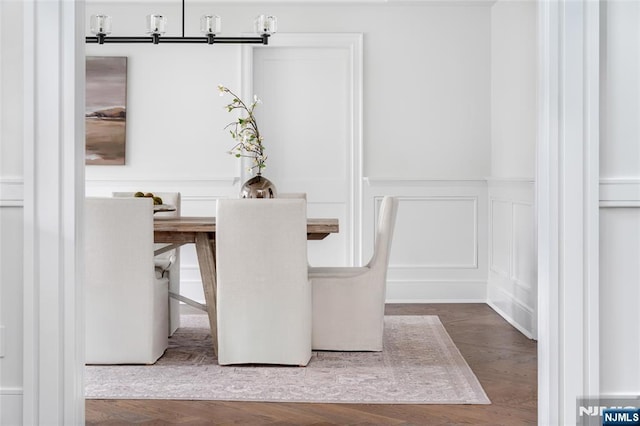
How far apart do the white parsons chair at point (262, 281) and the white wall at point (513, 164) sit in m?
1.69

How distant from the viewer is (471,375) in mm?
3527

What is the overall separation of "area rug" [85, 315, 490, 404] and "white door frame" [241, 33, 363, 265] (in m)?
1.72

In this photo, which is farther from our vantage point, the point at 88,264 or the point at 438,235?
the point at 438,235

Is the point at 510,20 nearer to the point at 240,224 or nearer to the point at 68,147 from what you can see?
the point at 240,224

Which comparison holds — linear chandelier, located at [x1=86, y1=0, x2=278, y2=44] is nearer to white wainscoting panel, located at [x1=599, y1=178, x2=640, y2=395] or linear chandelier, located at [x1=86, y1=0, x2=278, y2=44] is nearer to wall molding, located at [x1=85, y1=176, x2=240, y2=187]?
wall molding, located at [x1=85, y1=176, x2=240, y2=187]

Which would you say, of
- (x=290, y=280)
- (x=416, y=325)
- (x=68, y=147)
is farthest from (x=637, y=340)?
(x=416, y=325)

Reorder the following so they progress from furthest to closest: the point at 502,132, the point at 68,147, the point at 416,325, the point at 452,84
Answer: the point at 452,84, the point at 502,132, the point at 416,325, the point at 68,147

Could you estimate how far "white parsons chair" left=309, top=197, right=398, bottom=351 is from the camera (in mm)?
4043

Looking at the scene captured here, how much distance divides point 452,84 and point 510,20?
31.9 inches

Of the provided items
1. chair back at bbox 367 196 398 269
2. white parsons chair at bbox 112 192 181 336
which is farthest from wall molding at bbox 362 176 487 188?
white parsons chair at bbox 112 192 181 336

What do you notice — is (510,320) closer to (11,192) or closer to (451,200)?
(451,200)

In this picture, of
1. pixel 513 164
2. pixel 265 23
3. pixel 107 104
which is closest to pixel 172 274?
pixel 265 23

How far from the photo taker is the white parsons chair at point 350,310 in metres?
4.04

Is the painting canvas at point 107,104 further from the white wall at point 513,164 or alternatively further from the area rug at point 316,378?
the white wall at point 513,164
